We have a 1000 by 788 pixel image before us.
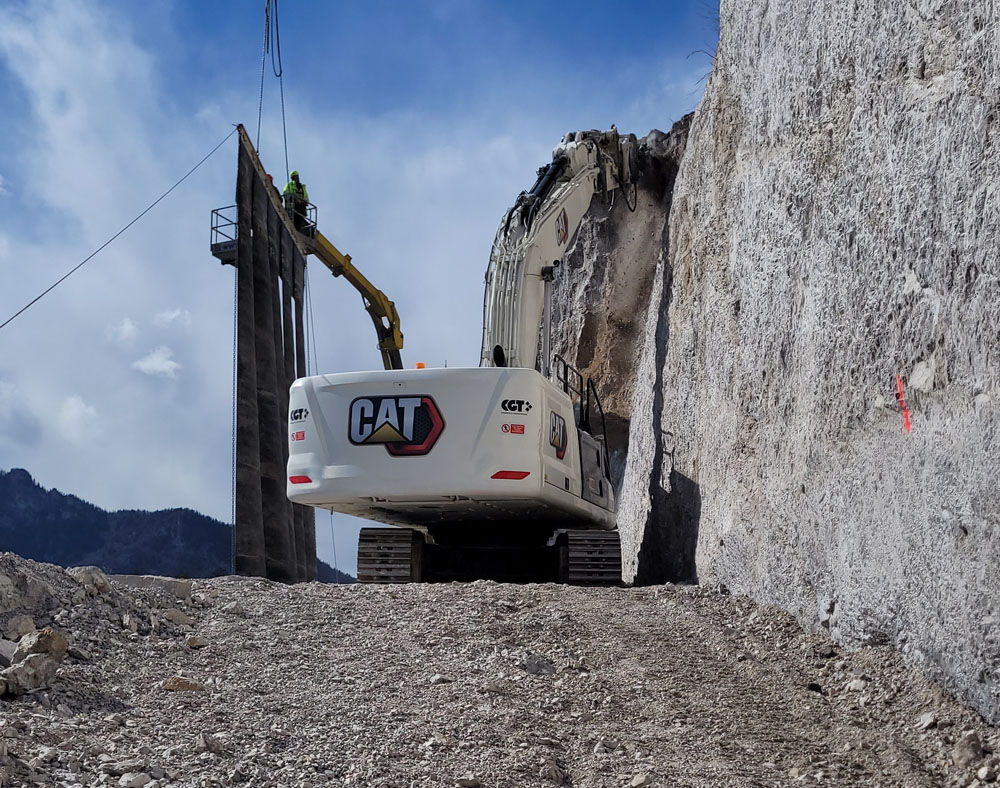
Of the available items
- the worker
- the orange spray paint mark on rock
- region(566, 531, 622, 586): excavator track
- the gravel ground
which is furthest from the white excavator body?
the worker

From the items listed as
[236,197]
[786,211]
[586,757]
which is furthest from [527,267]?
[236,197]

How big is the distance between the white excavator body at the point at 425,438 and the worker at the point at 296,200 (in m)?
14.1

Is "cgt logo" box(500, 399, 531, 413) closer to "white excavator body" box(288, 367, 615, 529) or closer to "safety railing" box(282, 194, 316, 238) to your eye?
"white excavator body" box(288, 367, 615, 529)

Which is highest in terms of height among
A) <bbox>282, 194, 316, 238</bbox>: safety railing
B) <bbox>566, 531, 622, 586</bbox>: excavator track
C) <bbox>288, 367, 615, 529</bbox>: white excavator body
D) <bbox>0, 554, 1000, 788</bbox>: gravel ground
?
<bbox>282, 194, 316, 238</bbox>: safety railing

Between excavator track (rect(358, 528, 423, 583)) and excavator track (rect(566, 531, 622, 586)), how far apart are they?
177 centimetres

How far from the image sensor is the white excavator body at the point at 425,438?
10172mm

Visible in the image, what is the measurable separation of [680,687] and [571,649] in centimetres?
86

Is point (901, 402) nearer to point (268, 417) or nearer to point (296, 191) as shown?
point (268, 417)

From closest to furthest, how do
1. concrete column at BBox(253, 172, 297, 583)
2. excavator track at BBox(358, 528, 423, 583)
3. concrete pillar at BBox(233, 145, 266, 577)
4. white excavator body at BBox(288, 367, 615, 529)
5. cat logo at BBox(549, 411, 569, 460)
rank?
1. white excavator body at BBox(288, 367, 615, 529)
2. cat logo at BBox(549, 411, 569, 460)
3. excavator track at BBox(358, 528, 423, 583)
4. concrete pillar at BBox(233, 145, 266, 577)
5. concrete column at BBox(253, 172, 297, 583)

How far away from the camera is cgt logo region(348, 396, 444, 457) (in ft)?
33.6

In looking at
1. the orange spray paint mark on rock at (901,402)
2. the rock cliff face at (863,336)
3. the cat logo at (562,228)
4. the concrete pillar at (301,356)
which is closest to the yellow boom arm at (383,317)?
the concrete pillar at (301,356)

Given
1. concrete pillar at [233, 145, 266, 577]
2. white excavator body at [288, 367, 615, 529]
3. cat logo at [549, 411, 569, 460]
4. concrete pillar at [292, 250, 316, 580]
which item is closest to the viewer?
white excavator body at [288, 367, 615, 529]

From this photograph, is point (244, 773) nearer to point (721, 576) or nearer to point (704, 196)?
point (721, 576)

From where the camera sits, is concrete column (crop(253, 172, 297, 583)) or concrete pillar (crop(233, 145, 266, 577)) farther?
concrete column (crop(253, 172, 297, 583))
